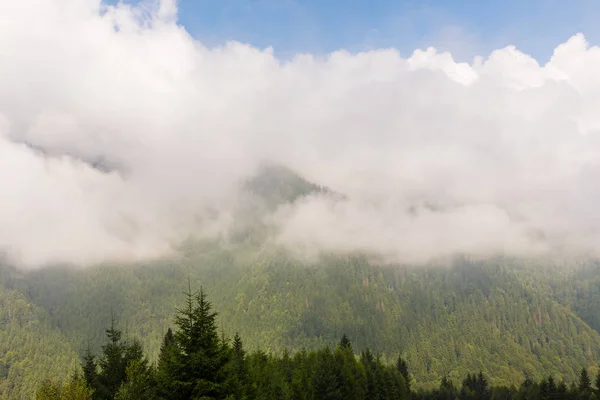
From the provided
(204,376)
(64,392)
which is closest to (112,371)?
(64,392)

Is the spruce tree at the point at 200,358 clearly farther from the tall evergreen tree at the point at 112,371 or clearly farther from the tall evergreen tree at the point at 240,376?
the tall evergreen tree at the point at 112,371

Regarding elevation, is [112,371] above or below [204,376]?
above

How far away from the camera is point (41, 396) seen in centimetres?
4856

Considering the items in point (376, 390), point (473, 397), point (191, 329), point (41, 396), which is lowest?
point (473, 397)

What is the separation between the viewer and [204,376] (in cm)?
2870

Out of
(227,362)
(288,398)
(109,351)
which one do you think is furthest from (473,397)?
(227,362)

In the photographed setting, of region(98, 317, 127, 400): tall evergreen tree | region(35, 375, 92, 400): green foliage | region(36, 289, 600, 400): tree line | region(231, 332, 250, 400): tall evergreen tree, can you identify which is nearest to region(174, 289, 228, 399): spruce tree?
region(36, 289, 600, 400): tree line

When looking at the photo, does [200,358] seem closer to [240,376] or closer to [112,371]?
[240,376]

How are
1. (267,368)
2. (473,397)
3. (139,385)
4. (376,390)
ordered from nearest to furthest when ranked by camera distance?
1. (139,385)
2. (267,368)
3. (376,390)
4. (473,397)

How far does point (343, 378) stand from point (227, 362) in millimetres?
59155

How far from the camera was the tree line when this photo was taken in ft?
93.5

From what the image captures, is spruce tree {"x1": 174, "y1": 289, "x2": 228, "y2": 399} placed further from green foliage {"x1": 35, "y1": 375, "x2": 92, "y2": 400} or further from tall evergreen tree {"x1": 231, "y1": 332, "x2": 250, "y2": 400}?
green foliage {"x1": 35, "y1": 375, "x2": 92, "y2": 400}

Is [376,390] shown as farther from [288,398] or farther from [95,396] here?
[95,396]

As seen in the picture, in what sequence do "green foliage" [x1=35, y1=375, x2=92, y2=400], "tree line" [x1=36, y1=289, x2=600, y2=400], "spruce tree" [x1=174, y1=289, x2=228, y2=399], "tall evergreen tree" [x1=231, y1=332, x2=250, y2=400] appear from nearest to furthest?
1. "spruce tree" [x1=174, y1=289, x2=228, y2=399]
2. "tree line" [x1=36, y1=289, x2=600, y2=400]
3. "tall evergreen tree" [x1=231, y1=332, x2=250, y2=400]
4. "green foliage" [x1=35, y1=375, x2=92, y2=400]
